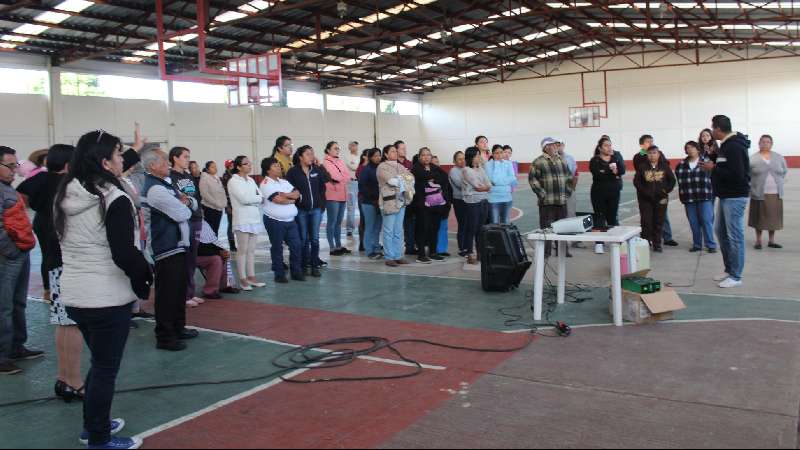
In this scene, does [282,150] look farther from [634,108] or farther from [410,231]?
[634,108]

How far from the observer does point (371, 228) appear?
9961 millimetres

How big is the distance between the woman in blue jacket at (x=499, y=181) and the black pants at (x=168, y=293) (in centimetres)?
533

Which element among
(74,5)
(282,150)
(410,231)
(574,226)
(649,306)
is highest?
(74,5)

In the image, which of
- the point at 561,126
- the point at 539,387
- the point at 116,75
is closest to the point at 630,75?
the point at 561,126

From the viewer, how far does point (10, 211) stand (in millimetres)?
4672

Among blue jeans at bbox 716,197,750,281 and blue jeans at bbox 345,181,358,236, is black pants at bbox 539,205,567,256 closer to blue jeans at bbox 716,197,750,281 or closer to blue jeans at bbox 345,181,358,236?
blue jeans at bbox 716,197,750,281

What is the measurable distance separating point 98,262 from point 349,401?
169 centimetres

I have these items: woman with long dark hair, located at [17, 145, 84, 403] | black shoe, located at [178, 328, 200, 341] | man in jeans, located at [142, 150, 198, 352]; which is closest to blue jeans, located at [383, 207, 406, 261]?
black shoe, located at [178, 328, 200, 341]

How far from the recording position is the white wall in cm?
3066

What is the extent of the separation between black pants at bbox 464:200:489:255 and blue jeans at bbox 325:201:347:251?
2150 millimetres

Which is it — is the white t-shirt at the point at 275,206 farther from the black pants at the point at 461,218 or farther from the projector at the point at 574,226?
the projector at the point at 574,226

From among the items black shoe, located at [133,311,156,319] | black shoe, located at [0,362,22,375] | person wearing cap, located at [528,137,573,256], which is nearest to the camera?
black shoe, located at [0,362,22,375]

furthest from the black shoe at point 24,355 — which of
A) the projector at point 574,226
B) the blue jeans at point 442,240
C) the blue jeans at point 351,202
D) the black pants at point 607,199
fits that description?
the blue jeans at point 351,202

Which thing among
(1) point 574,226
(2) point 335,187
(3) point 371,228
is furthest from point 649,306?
(2) point 335,187
